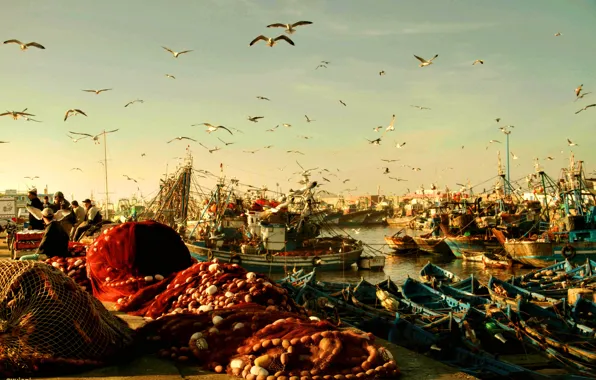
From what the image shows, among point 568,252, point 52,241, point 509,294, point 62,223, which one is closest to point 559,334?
point 509,294

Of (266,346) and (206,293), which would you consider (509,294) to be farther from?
(266,346)

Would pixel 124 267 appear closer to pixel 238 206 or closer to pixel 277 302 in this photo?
pixel 277 302

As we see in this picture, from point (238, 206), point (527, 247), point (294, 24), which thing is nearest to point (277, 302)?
point (294, 24)

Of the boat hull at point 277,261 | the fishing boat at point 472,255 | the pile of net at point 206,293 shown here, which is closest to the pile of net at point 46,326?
the pile of net at point 206,293

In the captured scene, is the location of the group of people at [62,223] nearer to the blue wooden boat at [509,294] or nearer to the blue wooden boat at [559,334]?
the blue wooden boat at [559,334]

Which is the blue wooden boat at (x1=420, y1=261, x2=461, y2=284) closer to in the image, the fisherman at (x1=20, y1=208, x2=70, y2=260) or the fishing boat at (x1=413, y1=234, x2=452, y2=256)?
the fisherman at (x1=20, y1=208, x2=70, y2=260)

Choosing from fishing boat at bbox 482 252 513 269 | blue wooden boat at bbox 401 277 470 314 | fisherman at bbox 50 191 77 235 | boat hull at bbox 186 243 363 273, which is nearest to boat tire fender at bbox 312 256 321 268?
boat hull at bbox 186 243 363 273
